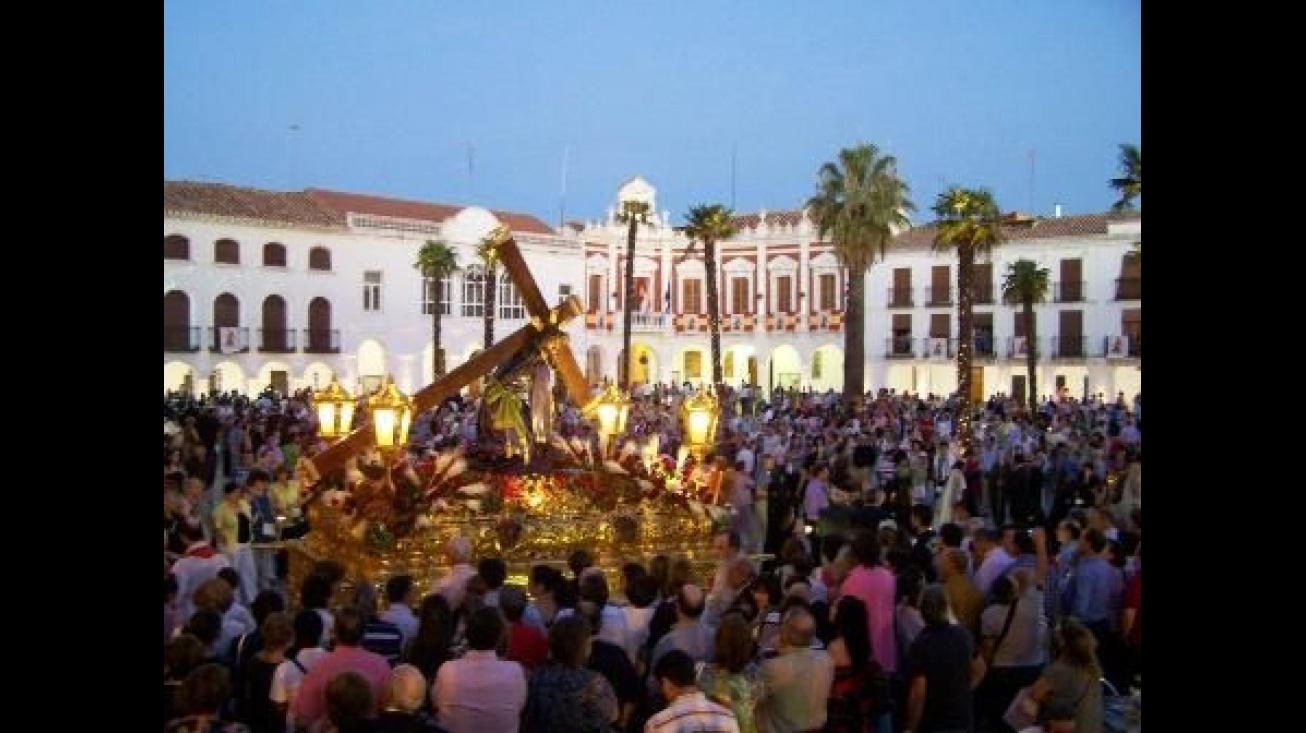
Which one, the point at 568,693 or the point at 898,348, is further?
the point at 898,348

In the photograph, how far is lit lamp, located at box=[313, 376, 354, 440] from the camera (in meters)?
11.6

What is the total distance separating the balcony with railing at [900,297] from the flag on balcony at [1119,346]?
25.7 feet

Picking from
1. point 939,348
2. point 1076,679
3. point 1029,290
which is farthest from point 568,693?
point 939,348

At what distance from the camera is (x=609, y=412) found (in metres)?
12.5

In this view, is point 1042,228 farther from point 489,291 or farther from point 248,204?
point 248,204

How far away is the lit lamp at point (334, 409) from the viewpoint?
11555mm

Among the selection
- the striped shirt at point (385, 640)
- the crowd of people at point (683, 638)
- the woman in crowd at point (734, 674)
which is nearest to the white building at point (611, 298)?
the crowd of people at point (683, 638)

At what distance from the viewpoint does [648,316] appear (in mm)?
52656

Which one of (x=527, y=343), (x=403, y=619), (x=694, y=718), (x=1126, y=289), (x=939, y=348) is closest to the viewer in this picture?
(x=694, y=718)

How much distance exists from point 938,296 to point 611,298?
12.7 metres

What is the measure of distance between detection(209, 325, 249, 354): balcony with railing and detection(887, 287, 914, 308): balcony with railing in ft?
78.4
